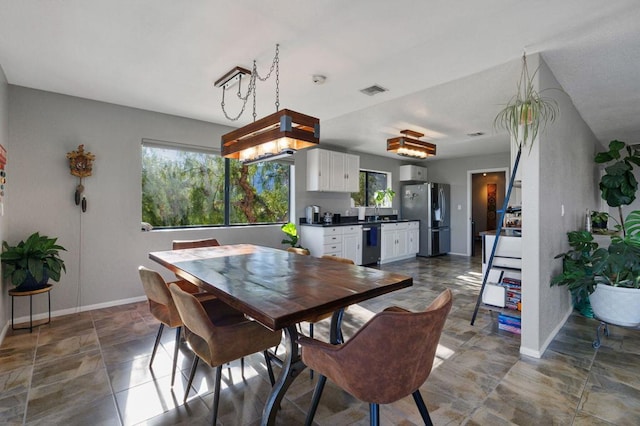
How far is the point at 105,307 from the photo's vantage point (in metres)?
3.58

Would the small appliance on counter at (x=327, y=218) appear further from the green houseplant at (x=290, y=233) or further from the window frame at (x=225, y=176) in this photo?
the green houseplant at (x=290, y=233)

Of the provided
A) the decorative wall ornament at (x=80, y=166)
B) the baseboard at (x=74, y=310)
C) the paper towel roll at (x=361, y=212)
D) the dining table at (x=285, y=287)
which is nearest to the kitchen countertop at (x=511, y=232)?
the dining table at (x=285, y=287)

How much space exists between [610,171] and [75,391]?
603 centimetres

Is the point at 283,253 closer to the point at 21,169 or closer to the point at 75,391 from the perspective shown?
the point at 75,391

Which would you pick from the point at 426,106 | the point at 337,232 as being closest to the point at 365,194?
the point at 337,232

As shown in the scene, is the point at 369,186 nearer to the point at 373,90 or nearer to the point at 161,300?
the point at 373,90

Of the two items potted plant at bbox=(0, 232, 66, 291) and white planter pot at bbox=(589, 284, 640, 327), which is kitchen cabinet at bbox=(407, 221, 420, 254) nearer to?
white planter pot at bbox=(589, 284, 640, 327)

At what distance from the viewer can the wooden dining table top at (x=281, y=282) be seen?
1337mm

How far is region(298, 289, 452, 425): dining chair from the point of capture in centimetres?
112

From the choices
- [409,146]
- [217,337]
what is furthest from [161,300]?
[409,146]

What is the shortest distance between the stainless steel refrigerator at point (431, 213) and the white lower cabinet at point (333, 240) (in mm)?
2121

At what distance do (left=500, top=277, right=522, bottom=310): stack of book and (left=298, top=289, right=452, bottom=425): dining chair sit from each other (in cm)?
208

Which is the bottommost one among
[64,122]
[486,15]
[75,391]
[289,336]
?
[75,391]

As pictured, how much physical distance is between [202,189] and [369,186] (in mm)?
3953
